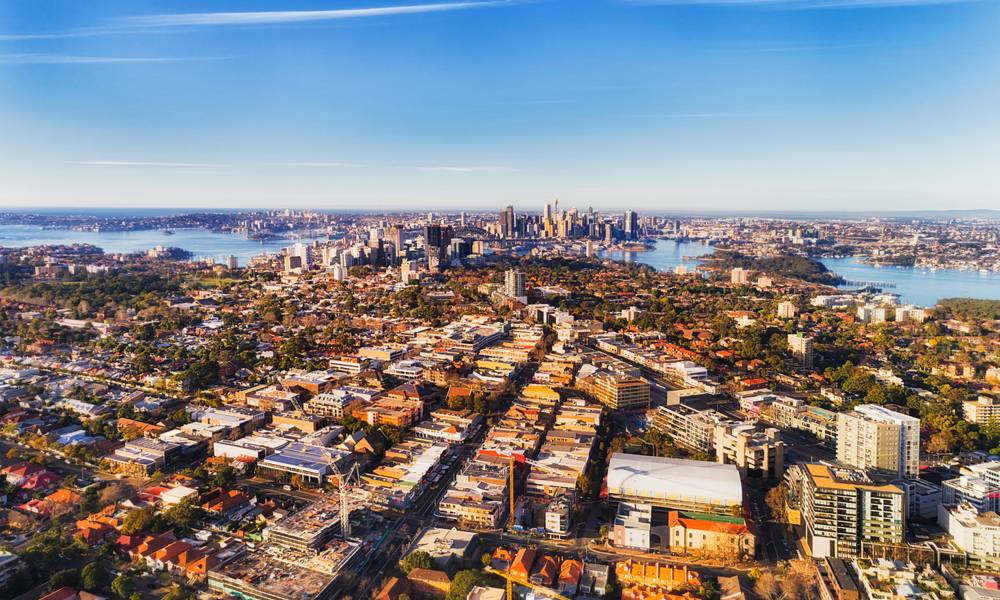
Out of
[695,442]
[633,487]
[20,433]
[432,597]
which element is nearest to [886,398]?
[695,442]

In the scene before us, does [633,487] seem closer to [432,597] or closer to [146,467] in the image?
[432,597]

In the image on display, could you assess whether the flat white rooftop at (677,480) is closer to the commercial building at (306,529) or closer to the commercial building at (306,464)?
the commercial building at (306,529)

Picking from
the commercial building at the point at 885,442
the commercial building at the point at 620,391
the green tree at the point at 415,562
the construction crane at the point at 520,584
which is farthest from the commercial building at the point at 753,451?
the green tree at the point at 415,562

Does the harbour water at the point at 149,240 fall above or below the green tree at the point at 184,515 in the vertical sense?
above

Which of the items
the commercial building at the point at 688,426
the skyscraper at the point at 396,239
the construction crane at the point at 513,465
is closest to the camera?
the construction crane at the point at 513,465

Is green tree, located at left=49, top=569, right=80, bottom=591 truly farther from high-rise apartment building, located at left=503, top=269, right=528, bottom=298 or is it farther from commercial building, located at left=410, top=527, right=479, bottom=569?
high-rise apartment building, located at left=503, top=269, right=528, bottom=298

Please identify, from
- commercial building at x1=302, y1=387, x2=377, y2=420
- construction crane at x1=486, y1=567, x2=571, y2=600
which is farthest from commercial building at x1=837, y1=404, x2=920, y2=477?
commercial building at x1=302, y1=387, x2=377, y2=420
